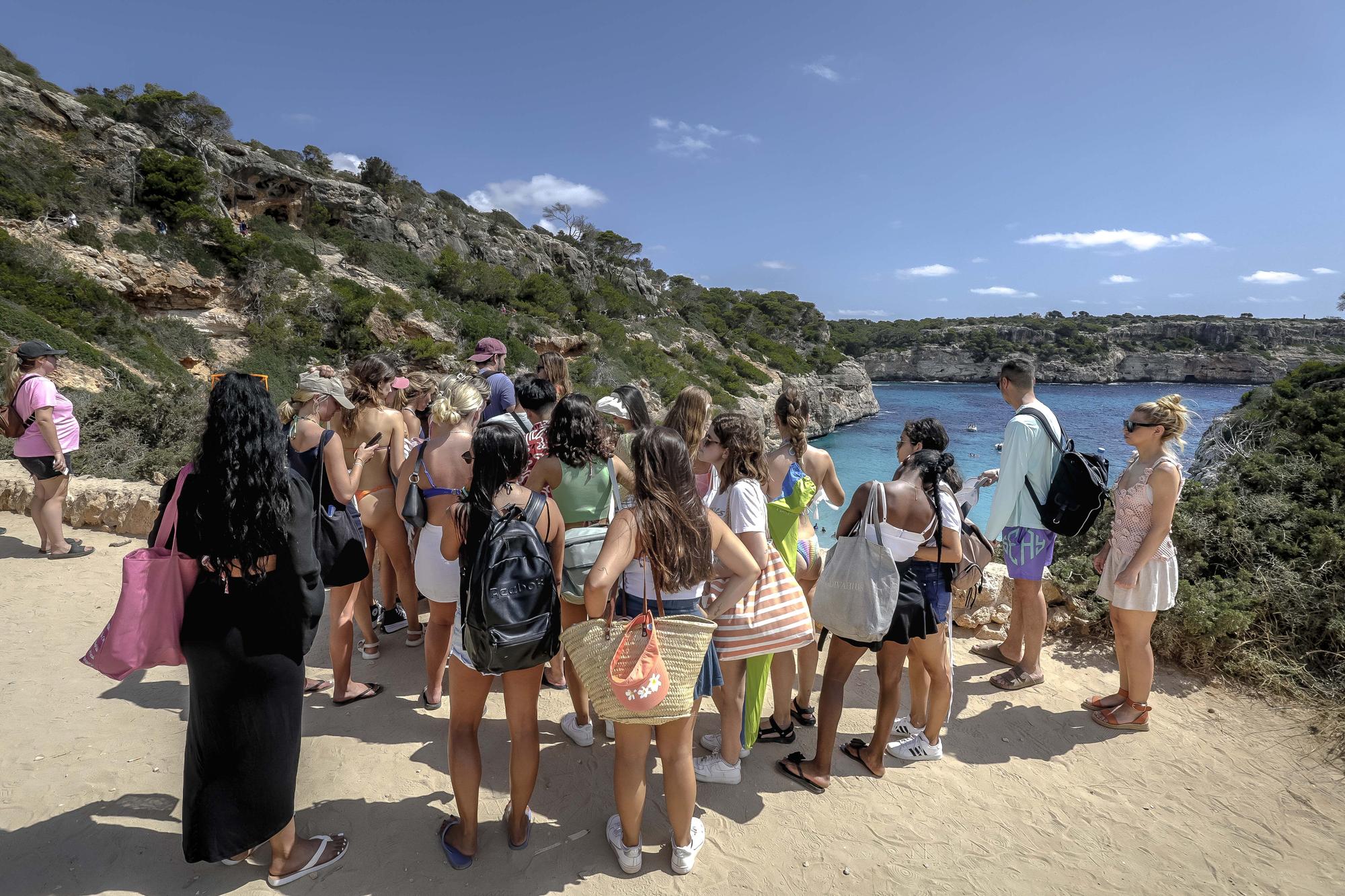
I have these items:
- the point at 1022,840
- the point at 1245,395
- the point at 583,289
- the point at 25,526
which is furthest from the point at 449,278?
the point at 1022,840

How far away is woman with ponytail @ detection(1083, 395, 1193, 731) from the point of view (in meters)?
3.19

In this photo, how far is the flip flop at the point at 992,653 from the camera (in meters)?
4.15

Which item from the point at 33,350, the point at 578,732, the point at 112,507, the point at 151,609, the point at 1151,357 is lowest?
the point at 578,732

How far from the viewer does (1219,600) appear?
169 inches

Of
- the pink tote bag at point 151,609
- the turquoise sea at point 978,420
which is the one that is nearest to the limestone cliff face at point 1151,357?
the turquoise sea at point 978,420

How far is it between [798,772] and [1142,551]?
2.18 metres

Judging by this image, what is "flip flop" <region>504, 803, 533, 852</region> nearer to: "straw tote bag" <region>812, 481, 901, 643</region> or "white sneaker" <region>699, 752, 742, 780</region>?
"white sneaker" <region>699, 752, 742, 780</region>

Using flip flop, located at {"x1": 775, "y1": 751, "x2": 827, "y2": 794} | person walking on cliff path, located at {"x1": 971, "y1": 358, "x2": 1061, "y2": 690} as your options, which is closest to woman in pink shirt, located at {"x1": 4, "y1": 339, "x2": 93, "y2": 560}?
flip flop, located at {"x1": 775, "y1": 751, "x2": 827, "y2": 794}

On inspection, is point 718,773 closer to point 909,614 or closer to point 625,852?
point 625,852

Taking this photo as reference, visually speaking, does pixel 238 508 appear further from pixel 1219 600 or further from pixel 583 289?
pixel 583 289

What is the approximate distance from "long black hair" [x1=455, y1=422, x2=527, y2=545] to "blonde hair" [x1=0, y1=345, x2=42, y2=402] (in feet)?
16.9

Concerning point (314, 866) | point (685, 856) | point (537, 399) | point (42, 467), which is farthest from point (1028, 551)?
point (42, 467)

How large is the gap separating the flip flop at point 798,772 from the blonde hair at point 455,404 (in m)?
2.43

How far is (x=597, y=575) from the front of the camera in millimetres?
1993
